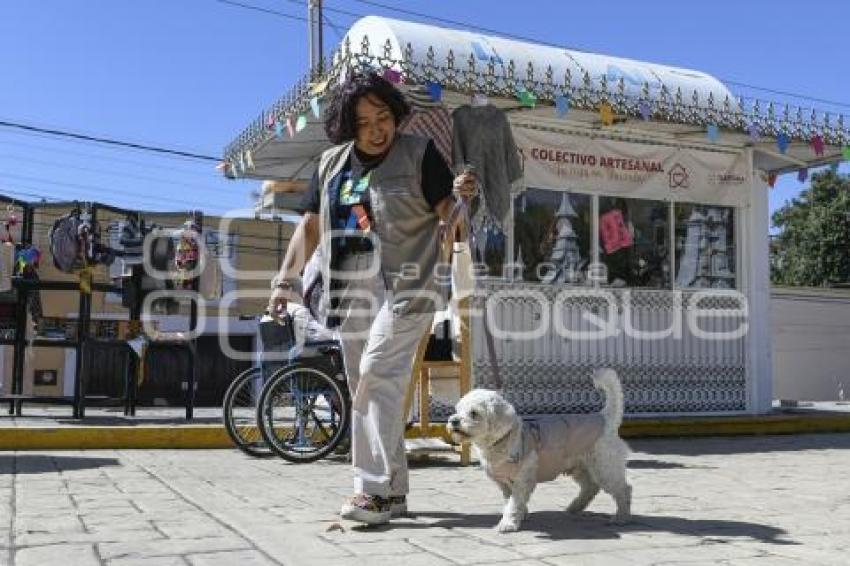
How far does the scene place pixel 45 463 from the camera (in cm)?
680

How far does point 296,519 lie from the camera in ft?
14.5

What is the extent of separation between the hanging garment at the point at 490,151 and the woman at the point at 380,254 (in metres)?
4.00

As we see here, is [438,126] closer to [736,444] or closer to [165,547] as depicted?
[736,444]

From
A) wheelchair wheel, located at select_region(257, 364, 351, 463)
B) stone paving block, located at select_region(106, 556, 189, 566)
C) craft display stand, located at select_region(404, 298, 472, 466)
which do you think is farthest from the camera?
wheelchair wheel, located at select_region(257, 364, 351, 463)

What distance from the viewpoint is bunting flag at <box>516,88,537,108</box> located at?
341 inches

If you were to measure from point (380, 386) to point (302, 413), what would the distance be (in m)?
3.17

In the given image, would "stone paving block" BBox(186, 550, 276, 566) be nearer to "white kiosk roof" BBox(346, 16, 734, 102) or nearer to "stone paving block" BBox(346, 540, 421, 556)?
"stone paving block" BBox(346, 540, 421, 556)

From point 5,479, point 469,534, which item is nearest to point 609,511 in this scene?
point 469,534

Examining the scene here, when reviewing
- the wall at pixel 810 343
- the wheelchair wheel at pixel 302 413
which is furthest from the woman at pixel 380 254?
the wall at pixel 810 343

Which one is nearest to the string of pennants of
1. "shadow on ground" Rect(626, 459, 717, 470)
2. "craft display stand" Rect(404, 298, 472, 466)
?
"craft display stand" Rect(404, 298, 472, 466)

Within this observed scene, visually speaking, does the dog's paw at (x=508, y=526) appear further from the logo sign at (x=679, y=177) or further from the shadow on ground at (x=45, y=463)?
the logo sign at (x=679, y=177)

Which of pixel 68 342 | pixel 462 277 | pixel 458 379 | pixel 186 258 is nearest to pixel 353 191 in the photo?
pixel 462 277

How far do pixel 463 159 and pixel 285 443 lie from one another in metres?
3.22

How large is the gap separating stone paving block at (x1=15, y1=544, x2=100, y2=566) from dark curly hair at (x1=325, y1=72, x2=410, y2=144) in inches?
86.8
